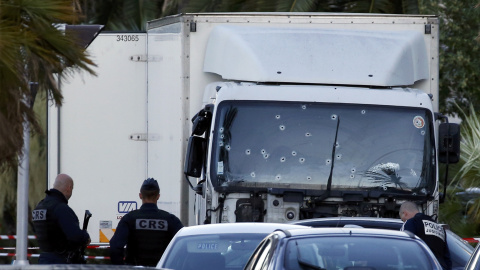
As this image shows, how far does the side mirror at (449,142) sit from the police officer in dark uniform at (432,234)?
1922 millimetres

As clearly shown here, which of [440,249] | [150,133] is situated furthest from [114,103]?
[440,249]

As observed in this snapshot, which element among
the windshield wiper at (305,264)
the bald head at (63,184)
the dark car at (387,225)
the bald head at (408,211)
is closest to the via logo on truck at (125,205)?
the bald head at (63,184)

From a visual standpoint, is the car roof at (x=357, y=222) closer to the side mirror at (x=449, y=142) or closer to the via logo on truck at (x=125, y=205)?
the side mirror at (x=449, y=142)

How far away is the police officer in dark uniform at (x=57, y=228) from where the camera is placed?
10.2m

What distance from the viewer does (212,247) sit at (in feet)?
28.7

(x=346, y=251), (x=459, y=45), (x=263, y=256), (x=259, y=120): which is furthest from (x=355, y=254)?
(x=459, y=45)

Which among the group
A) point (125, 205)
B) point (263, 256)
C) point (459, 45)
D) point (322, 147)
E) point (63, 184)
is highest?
point (459, 45)

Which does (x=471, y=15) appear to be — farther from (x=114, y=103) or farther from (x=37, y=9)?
(x=37, y=9)

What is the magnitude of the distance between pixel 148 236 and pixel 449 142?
356cm

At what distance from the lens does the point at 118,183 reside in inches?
508

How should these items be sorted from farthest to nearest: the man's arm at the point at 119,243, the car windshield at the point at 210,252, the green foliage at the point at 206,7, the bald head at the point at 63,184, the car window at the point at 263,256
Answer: the green foliage at the point at 206,7 → the bald head at the point at 63,184 → the man's arm at the point at 119,243 → the car windshield at the point at 210,252 → the car window at the point at 263,256

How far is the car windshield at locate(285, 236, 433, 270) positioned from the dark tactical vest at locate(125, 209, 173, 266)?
2962 millimetres

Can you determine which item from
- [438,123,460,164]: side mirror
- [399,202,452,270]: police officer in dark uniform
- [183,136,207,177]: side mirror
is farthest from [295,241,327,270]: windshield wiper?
[438,123,460,164]: side mirror

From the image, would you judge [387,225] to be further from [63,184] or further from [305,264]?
[305,264]
